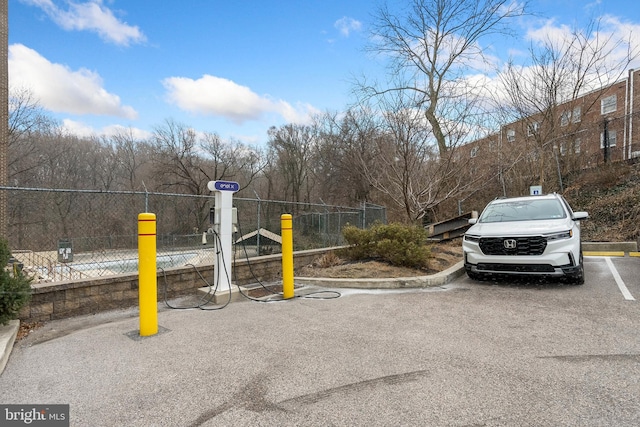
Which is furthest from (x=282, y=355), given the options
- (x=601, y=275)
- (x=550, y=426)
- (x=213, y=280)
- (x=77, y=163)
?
(x=77, y=163)

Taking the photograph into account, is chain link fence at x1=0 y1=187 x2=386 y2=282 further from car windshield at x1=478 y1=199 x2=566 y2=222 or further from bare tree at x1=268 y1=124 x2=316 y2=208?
bare tree at x1=268 y1=124 x2=316 y2=208

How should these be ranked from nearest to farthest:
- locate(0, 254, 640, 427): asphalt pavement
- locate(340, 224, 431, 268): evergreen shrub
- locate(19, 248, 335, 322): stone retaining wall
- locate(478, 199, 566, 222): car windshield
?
locate(0, 254, 640, 427): asphalt pavement, locate(19, 248, 335, 322): stone retaining wall, locate(478, 199, 566, 222): car windshield, locate(340, 224, 431, 268): evergreen shrub

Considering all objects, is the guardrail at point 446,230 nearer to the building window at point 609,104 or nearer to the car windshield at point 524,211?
the car windshield at point 524,211

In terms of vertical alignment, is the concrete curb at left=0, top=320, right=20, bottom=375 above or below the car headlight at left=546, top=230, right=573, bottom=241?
below

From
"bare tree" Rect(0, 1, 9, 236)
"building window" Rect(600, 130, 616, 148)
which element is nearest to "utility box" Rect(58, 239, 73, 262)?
"bare tree" Rect(0, 1, 9, 236)

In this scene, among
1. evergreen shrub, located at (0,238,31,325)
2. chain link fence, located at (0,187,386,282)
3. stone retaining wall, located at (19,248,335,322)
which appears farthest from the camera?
chain link fence, located at (0,187,386,282)

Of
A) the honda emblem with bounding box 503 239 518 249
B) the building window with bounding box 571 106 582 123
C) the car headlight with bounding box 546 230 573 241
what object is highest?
the building window with bounding box 571 106 582 123

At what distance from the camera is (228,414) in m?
2.60

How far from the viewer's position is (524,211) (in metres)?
7.77

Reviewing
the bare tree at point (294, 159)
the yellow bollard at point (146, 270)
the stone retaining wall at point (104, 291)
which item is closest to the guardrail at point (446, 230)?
the stone retaining wall at point (104, 291)

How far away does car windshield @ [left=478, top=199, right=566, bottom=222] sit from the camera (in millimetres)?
7457

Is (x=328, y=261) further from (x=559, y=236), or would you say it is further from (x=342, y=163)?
(x=342, y=163)

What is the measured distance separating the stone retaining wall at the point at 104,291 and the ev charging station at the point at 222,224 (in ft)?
2.22

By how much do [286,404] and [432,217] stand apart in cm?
1515
